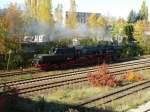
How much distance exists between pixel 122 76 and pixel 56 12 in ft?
200

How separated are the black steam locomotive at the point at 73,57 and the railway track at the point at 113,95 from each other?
9453 millimetres

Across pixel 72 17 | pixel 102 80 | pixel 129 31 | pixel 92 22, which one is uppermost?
pixel 72 17

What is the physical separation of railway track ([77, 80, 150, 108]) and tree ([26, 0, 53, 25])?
46.9 meters

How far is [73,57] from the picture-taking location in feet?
118

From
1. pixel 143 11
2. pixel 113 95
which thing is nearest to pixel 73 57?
pixel 113 95

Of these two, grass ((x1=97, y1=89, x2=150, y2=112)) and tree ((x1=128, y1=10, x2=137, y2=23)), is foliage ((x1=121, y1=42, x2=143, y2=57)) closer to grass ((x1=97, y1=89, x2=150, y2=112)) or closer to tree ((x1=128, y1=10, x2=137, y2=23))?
grass ((x1=97, y1=89, x2=150, y2=112))

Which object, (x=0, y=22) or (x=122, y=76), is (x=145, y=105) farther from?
(x=0, y=22)

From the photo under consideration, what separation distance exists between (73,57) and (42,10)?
124 ft

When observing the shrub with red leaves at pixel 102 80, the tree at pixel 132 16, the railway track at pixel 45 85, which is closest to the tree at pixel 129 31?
the tree at pixel 132 16

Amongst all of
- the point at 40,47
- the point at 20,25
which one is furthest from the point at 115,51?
the point at 20,25

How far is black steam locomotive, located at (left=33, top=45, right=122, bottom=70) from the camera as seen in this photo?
32.6 meters

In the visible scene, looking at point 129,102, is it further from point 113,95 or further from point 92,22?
point 92,22

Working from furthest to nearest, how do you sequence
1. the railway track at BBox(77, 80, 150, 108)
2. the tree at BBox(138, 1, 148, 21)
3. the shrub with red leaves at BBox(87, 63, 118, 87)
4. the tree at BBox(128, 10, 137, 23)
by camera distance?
the tree at BBox(128, 10, 137, 23), the tree at BBox(138, 1, 148, 21), the shrub with red leaves at BBox(87, 63, 118, 87), the railway track at BBox(77, 80, 150, 108)

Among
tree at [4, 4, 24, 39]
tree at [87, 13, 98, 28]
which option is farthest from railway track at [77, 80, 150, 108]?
tree at [87, 13, 98, 28]
